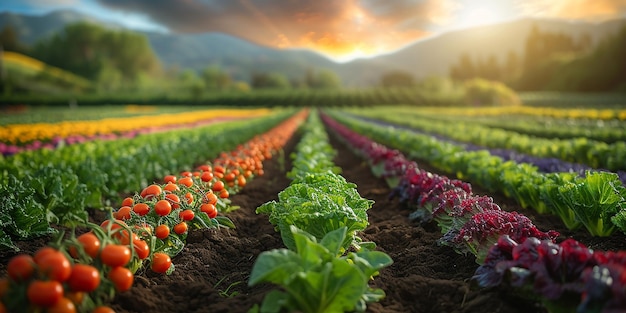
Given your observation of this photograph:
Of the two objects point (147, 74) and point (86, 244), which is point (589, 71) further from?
point (147, 74)

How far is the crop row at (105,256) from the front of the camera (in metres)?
2.33

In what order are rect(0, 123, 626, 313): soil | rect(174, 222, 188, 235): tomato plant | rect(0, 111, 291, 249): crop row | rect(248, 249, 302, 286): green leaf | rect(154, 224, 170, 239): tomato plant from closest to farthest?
1. rect(248, 249, 302, 286): green leaf
2. rect(0, 123, 626, 313): soil
3. rect(154, 224, 170, 239): tomato plant
4. rect(174, 222, 188, 235): tomato plant
5. rect(0, 111, 291, 249): crop row

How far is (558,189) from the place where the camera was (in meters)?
5.18

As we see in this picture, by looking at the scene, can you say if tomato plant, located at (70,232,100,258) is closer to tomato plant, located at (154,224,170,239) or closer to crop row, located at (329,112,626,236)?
tomato plant, located at (154,224,170,239)

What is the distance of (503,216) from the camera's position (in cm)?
363

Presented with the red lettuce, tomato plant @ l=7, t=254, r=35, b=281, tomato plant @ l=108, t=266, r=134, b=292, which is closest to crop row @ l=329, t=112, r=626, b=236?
the red lettuce

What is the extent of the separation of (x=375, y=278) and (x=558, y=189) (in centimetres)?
289

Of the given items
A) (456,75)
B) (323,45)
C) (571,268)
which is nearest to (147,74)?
(456,75)

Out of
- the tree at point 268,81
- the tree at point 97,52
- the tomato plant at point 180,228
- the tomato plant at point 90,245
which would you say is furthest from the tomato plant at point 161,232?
the tree at point 268,81

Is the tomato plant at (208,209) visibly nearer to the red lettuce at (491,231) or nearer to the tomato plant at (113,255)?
the tomato plant at (113,255)

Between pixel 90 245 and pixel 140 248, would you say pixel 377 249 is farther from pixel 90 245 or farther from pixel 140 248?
pixel 90 245

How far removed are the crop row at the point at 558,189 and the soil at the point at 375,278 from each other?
7.4 inches

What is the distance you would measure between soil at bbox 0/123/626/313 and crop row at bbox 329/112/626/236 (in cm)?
19

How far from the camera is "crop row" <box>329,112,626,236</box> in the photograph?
4656 millimetres
